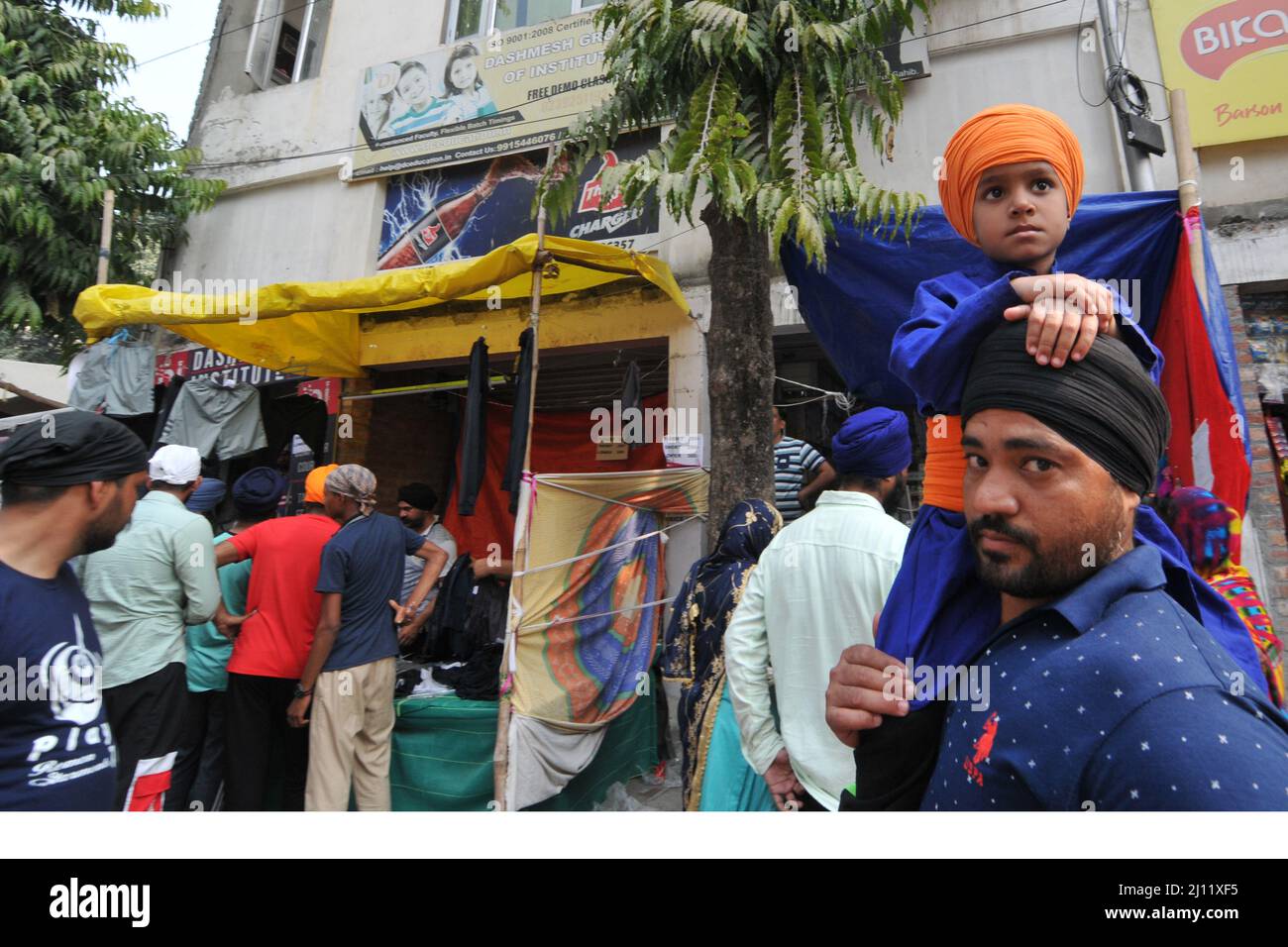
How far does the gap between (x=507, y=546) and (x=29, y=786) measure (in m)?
5.75

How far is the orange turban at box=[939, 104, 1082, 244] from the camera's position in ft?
4.34

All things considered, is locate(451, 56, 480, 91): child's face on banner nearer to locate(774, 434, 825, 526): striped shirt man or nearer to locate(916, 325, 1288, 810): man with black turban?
locate(774, 434, 825, 526): striped shirt man

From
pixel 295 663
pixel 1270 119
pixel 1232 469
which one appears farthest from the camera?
pixel 1270 119

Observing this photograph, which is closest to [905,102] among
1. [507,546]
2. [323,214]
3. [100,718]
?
[507,546]

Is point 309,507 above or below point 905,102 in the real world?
below

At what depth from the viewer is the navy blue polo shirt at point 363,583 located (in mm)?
3730

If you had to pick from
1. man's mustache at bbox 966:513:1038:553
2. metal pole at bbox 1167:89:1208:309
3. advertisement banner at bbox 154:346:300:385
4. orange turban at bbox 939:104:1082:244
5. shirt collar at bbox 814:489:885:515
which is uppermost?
advertisement banner at bbox 154:346:300:385

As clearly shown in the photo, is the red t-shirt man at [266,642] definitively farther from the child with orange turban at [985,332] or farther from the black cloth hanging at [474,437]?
the child with orange turban at [985,332]

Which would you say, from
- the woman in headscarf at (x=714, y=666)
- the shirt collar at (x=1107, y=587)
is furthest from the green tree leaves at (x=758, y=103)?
the shirt collar at (x=1107, y=587)

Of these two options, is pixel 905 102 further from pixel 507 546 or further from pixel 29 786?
pixel 29 786

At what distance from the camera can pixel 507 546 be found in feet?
24.2

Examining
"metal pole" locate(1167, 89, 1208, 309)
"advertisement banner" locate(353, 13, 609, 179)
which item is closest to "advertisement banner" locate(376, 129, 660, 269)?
"advertisement banner" locate(353, 13, 609, 179)

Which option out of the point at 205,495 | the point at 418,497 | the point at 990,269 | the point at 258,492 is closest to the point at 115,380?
the point at 205,495

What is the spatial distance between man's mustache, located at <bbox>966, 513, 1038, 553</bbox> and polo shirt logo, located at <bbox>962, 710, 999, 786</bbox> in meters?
0.22
